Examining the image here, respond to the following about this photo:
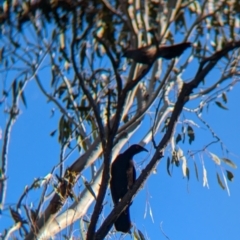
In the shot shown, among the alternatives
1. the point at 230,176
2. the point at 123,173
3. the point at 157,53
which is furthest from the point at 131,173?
the point at 157,53

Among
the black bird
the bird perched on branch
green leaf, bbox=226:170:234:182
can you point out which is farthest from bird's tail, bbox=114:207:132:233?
the bird perched on branch

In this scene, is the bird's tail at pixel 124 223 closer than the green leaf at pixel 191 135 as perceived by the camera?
Yes

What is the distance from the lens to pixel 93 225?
2.40 m

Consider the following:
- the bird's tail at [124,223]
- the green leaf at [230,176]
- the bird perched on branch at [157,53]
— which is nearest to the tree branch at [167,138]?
the bird perched on branch at [157,53]

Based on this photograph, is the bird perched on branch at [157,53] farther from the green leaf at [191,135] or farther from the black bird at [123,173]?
the green leaf at [191,135]

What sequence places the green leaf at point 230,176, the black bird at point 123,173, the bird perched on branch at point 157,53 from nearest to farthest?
the bird perched on branch at point 157,53, the black bird at point 123,173, the green leaf at point 230,176

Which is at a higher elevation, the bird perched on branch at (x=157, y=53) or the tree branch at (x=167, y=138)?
the bird perched on branch at (x=157, y=53)

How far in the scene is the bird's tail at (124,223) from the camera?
3262 mm

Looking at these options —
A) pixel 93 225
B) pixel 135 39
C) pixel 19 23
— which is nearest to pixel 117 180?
pixel 135 39

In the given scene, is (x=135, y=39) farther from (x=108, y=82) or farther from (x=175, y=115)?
(x=175, y=115)

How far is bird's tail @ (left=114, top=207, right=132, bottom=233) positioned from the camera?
3.26 meters

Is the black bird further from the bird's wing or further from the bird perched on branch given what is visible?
the bird perched on branch

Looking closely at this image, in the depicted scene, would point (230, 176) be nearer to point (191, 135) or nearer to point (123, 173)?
point (191, 135)

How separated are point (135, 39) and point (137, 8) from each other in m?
0.17
